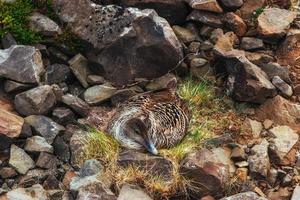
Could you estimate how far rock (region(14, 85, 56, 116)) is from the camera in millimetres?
8117

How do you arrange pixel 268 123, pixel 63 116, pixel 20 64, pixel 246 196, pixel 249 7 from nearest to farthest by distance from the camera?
pixel 246 196
pixel 63 116
pixel 20 64
pixel 268 123
pixel 249 7

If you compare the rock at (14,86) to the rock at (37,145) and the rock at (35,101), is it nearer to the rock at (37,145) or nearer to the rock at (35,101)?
the rock at (35,101)

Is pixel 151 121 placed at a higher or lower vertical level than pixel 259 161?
higher

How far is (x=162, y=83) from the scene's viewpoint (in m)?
8.84

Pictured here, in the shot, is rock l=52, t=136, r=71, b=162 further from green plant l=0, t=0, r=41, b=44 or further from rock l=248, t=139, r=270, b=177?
rock l=248, t=139, r=270, b=177

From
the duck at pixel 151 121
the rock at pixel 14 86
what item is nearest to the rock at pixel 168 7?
the duck at pixel 151 121

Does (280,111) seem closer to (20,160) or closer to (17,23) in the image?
(20,160)

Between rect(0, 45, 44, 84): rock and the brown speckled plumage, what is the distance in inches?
44.8

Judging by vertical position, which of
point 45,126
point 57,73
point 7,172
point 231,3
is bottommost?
point 7,172

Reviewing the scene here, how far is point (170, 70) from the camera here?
896 centimetres

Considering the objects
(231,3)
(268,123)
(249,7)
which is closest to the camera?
(268,123)

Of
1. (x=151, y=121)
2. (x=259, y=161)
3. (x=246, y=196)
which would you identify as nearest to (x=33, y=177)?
(x=151, y=121)

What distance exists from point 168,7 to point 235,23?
3.12ft

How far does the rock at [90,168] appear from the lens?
7660mm
